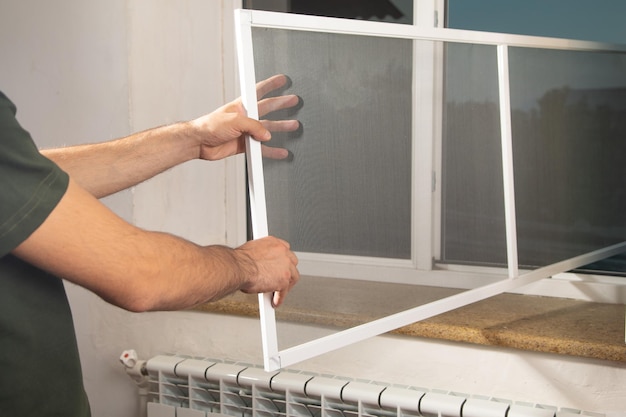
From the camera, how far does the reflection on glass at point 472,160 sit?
1423 mm

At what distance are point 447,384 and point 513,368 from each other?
0.53 ft

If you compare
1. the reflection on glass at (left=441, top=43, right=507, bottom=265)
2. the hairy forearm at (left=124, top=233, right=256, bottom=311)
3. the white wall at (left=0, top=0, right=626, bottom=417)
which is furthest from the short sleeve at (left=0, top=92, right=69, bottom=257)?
the white wall at (left=0, top=0, right=626, bottom=417)

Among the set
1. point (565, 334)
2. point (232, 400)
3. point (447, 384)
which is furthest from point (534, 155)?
point (232, 400)

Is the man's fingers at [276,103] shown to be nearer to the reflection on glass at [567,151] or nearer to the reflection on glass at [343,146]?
the reflection on glass at [343,146]

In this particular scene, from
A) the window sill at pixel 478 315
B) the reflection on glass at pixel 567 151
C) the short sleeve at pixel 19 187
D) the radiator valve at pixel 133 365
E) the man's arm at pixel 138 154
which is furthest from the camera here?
the radiator valve at pixel 133 365

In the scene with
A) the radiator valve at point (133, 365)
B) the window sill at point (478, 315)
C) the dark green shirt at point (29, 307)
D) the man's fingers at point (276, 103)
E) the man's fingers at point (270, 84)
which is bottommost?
the radiator valve at point (133, 365)

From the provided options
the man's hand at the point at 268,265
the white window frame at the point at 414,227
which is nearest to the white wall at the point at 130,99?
the white window frame at the point at 414,227

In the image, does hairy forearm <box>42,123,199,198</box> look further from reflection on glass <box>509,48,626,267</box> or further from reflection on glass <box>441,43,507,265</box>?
reflection on glass <box>509,48,626,267</box>

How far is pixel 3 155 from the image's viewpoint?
84cm

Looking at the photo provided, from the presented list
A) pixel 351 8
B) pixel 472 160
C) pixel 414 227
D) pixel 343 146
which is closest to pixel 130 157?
pixel 343 146

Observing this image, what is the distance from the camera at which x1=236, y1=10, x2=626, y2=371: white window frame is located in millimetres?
1144

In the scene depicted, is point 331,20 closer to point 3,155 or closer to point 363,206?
point 363,206

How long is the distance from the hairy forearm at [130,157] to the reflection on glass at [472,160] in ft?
1.61

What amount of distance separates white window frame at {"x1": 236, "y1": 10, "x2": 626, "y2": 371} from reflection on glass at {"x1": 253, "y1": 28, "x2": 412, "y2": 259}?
17mm
